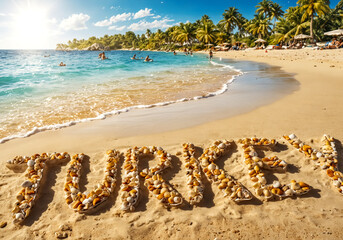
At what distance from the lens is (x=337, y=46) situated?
3362cm

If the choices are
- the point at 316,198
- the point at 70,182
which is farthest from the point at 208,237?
the point at 70,182

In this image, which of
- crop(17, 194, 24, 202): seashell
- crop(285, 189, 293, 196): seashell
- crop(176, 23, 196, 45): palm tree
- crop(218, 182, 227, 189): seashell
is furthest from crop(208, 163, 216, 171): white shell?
crop(176, 23, 196, 45): palm tree

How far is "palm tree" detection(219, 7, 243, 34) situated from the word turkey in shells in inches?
3358

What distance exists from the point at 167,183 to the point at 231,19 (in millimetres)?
87643

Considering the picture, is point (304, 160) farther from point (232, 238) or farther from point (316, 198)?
point (232, 238)

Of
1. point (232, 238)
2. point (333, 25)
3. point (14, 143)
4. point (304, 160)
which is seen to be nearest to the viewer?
point (232, 238)

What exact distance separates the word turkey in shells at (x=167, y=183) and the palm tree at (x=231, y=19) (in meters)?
85.3

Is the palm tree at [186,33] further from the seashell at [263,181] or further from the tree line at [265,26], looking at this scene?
the seashell at [263,181]

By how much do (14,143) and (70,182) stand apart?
125 inches

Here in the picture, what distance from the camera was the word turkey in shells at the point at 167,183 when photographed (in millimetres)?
3069

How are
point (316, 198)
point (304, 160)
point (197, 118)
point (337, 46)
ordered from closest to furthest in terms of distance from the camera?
1. point (316, 198)
2. point (304, 160)
3. point (197, 118)
4. point (337, 46)

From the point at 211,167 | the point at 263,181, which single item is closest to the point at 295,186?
the point at 263,181

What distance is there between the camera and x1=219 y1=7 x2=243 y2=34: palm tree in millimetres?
76000

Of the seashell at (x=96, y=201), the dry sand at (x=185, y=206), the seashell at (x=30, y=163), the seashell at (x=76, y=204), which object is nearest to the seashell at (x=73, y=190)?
the dry sand at (x=185, y=206)
